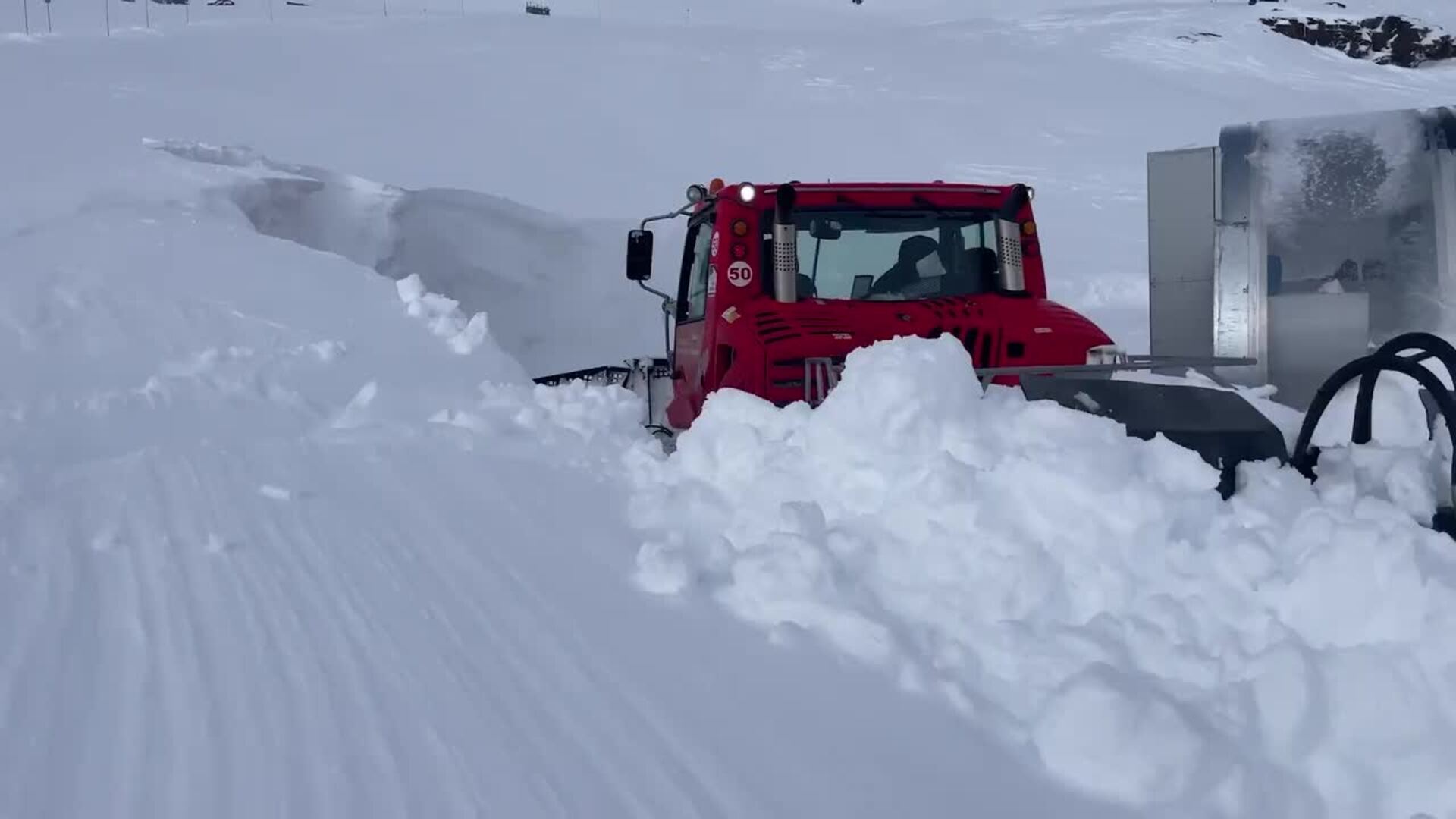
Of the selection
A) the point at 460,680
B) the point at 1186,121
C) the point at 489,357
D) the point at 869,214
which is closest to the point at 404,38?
the point at 1186,121

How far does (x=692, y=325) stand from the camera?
Answer: 7.10 metres

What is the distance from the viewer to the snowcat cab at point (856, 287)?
5801mm

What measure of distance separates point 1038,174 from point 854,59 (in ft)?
43.4

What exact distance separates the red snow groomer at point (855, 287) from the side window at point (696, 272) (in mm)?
20

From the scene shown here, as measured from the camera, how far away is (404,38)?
3447 centimetres

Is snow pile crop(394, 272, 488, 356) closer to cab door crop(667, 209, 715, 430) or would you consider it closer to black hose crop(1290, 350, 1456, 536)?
cab door crop(667, 209, 715, 430)

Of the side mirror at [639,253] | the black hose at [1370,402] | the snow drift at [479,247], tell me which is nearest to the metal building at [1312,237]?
the black hose at [1370,402]

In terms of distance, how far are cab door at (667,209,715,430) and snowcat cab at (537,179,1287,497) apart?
0.02 meters

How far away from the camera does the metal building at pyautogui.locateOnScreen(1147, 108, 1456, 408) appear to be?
6.57 meters

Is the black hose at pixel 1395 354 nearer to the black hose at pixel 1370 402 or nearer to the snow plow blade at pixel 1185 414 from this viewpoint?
the black hose at pixel 1370 402

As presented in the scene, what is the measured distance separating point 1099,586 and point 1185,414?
1324mm

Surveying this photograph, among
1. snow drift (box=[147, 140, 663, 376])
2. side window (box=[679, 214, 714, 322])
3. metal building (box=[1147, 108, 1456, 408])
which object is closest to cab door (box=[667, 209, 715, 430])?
side window (box=[679, 214, 714, 322])

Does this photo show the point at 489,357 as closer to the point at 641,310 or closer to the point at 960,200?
the point at 960,200

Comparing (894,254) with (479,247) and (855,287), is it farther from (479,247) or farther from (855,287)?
(479,247)
